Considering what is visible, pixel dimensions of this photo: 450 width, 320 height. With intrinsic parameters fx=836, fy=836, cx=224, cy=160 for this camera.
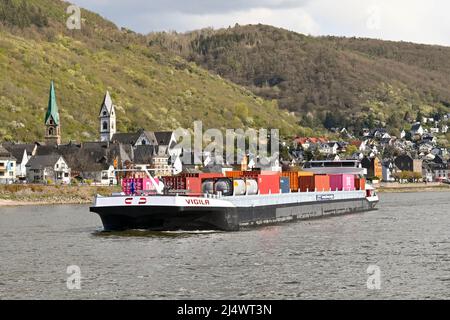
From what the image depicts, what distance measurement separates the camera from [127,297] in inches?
1328

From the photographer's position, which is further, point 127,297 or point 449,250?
point 449,250

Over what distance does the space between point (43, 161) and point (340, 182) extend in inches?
2092

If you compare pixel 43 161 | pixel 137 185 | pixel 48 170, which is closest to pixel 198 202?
pixel 137 185

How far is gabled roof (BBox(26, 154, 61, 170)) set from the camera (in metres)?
124

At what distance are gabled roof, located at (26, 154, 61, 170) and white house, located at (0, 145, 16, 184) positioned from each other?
290 cm

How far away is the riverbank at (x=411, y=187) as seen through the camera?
6693 inches

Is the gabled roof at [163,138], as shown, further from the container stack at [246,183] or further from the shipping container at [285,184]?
the shipping container at [285,184]

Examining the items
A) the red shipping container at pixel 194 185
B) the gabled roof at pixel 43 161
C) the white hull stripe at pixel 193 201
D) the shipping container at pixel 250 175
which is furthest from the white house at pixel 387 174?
the red shipping container at pixel 194 185

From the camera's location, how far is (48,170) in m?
124

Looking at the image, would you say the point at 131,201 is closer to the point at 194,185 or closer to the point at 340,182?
the point at 194,185
